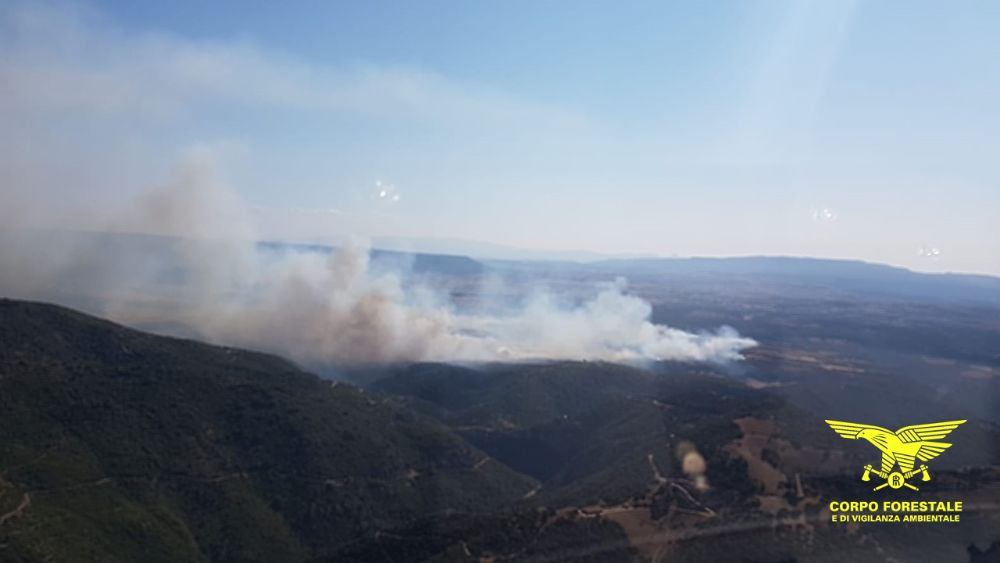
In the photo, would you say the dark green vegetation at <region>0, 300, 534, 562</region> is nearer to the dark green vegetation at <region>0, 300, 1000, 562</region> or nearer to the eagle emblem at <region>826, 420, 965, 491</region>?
the dark green vegetation at <region>0, 300, 1000, 562</region>

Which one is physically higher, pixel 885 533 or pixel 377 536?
pixel 885 533

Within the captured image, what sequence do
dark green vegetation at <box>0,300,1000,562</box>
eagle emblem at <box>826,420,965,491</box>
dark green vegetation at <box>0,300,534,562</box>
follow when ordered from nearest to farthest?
eagle emblem at <box>826,420,965,491</box> → dark green vegetation at <box>0,300,1000,562</box> → dark green vegetation at <box>0,300,534,562</box>

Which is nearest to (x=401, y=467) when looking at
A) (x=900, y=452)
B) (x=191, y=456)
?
(x=191, y=456)

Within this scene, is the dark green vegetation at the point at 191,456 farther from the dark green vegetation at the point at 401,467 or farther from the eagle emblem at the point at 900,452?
the eagle emblem at the point at 900,452

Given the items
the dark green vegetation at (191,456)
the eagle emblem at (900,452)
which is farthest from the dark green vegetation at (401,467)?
the eagle emblem at (900,452)

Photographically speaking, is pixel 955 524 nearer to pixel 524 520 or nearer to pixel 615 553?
pixel 615 553

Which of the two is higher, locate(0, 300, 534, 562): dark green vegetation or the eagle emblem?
the eagle emblem

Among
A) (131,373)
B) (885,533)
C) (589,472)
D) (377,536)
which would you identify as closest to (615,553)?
(885,533)

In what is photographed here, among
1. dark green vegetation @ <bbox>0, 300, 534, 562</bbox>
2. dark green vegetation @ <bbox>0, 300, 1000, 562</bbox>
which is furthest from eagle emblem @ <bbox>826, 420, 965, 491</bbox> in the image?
dark green vegetation @ <bbox>0, 300, 534, 562</bbox>
